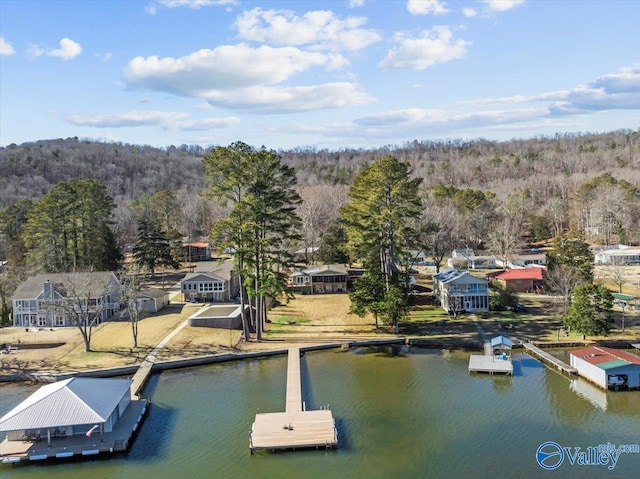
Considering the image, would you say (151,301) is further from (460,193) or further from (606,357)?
(460,193)

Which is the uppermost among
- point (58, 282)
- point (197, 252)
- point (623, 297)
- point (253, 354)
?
point (197, 252)

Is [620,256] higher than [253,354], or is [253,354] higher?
[620,256]

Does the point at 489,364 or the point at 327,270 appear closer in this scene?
the point at 489,364

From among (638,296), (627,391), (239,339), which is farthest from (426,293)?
(627,391)

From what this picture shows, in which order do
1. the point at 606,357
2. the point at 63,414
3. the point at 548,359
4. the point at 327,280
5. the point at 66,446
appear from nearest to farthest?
the point at 66,446 → the point at 63,414 → the point at 606,357 → the point at 548,359 → the point at 327,280

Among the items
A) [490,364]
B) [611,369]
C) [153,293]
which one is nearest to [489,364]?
[490,364]

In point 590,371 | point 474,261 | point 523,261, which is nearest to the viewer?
point 590,371

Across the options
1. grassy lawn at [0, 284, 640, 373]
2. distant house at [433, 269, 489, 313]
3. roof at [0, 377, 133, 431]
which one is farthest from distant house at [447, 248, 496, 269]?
roof at [0, 377, 133, 431]
